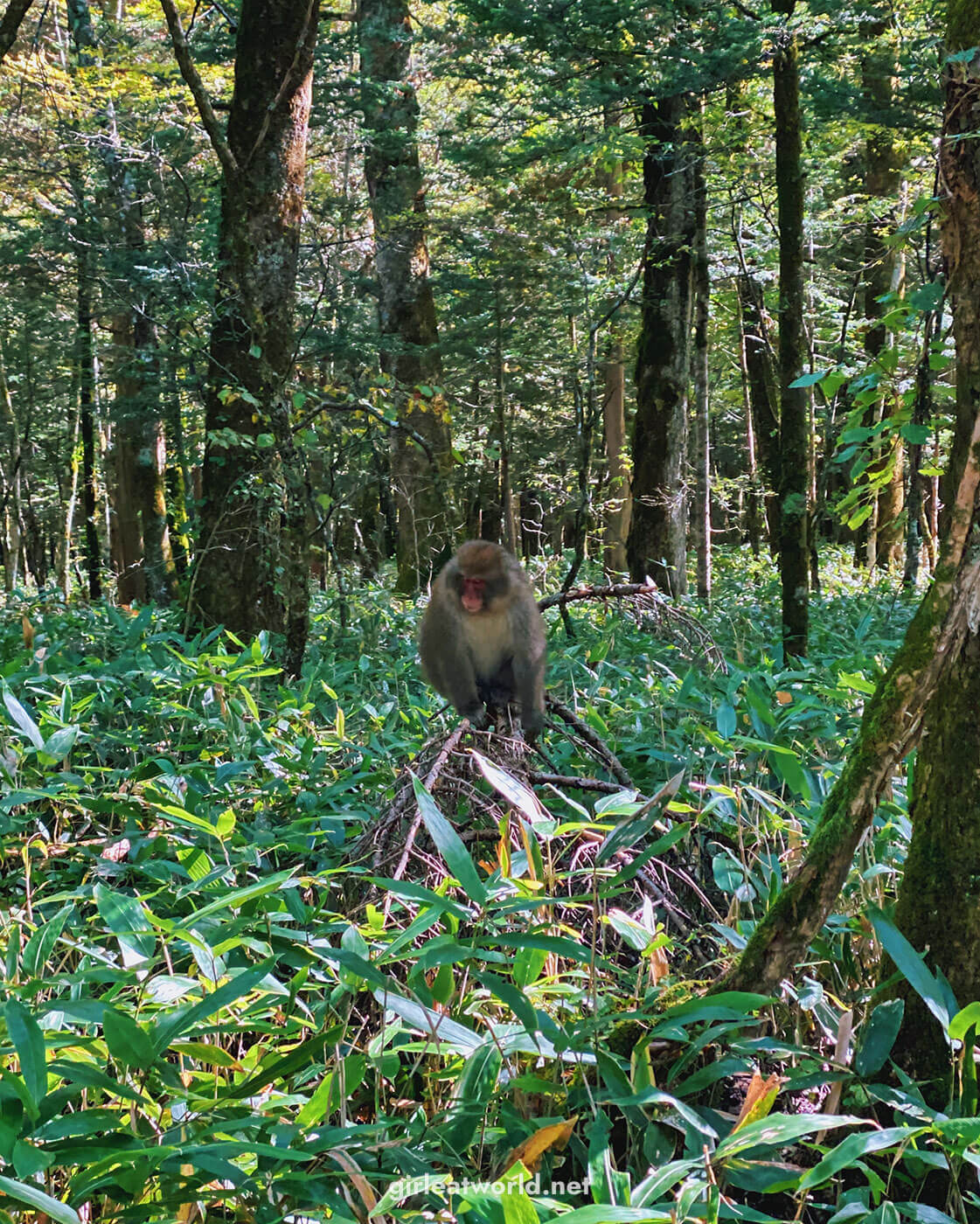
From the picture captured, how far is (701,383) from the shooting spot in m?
11.3

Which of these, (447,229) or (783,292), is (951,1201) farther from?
(447,229)

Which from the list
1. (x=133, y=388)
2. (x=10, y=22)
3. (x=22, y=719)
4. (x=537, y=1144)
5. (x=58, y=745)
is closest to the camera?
(x=537, y=1144)

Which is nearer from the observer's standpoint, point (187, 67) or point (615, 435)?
point (187, 67)

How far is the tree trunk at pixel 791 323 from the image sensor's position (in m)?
6.88

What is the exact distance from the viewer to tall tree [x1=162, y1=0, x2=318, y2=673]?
6.73 metres

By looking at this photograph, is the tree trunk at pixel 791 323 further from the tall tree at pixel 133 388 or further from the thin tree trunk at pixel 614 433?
the thin tree trunk at pixel 614 433

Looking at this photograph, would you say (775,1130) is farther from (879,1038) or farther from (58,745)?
(58,745)

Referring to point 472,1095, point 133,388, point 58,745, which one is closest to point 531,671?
point 58,745

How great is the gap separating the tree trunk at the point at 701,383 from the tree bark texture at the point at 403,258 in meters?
2.84

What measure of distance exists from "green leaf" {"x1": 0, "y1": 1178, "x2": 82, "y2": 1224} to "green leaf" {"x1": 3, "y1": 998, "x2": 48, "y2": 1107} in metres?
0.20

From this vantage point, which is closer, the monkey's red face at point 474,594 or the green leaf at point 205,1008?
the green leaf at point 205,1008

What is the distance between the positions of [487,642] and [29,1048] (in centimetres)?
360

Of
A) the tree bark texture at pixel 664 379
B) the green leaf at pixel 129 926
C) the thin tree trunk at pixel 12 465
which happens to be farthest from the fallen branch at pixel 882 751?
the thin tree trunk at pixel 12 465

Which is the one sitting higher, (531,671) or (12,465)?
(12,465)
